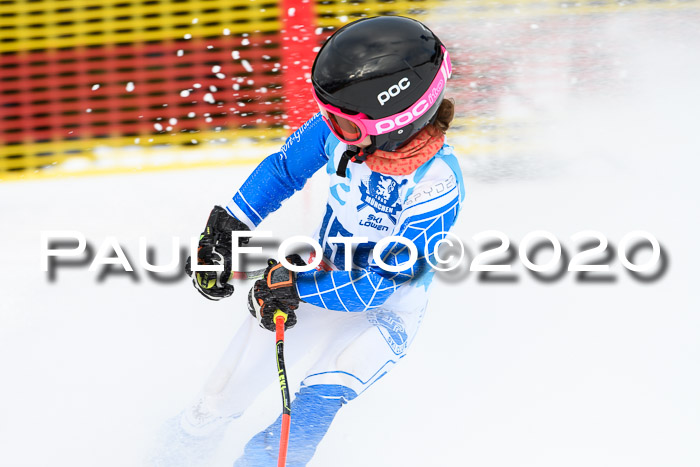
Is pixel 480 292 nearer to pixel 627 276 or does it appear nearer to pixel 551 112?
pixel 627 276

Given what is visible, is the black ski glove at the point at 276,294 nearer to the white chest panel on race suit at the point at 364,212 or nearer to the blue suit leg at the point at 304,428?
the white chest panel on race suit at the point at 364,212

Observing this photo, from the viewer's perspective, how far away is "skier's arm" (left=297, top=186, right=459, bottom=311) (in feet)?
7.99

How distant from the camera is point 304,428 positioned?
8.50ft

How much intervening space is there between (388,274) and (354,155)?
41 cm

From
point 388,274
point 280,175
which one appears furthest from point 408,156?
point 280,175

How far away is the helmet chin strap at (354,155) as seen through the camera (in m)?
2.46

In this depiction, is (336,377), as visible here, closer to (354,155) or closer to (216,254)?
(216,254)

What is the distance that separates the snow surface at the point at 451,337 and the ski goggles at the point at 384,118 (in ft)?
3.38

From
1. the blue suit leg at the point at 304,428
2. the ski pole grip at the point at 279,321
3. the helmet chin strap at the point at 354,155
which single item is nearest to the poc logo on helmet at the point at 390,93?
the helmet chin strap at the point at 354,155

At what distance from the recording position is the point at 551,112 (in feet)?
17.4

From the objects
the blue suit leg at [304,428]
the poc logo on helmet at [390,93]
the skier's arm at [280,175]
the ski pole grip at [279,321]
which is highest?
the poc logo on helmet at [390,93]

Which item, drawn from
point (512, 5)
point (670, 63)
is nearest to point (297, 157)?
point (512, 5)

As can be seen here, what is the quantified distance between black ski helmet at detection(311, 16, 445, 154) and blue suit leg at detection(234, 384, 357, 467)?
35.6 inches

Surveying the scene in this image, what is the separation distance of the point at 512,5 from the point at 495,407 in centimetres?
325
